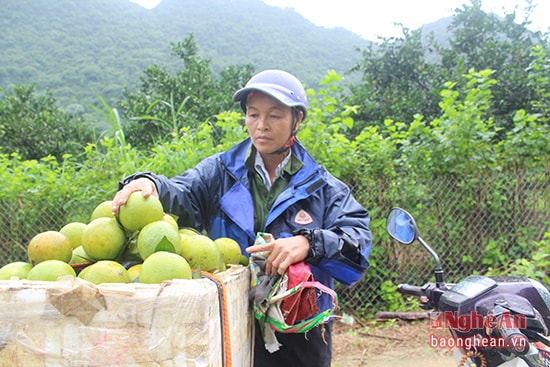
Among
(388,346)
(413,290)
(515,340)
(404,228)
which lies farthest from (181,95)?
(515,340)

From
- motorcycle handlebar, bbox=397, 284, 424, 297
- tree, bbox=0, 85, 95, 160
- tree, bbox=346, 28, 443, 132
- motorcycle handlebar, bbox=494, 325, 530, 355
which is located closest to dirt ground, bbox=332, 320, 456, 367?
motorcycle handlebar, bbox=397, 284, 424, 297

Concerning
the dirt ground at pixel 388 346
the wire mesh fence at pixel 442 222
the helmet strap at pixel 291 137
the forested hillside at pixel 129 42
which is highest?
the forested hillside at pixel 129 42

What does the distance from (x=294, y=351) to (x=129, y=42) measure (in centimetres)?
4203

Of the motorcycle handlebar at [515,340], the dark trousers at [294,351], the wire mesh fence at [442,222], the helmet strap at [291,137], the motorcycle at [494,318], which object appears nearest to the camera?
the motorcycle handlebar at [515,340]

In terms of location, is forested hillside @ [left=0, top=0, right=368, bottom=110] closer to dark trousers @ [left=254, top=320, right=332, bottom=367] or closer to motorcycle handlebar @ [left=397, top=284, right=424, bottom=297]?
dark trousers @ [left=254, top=320, right=332, bottom=367]

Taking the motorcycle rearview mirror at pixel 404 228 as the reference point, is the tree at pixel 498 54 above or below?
above

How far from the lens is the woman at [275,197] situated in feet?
6.08

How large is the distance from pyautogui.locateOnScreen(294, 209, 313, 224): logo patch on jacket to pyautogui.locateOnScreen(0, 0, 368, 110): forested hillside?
2201 cm

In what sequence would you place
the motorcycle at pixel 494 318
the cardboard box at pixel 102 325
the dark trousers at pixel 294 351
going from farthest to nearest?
the dark trousers at pixel 294 351 → the motorcycle at pixel 494 318 → the cardboard box at pixel 102 325

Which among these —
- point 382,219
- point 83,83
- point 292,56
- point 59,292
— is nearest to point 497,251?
point 382,219

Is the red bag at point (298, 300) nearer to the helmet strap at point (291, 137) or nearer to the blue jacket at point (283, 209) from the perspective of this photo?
the blue jacket at point (283, 209)

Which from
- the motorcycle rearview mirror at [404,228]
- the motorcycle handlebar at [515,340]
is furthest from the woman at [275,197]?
the motorcycle handlebar at [515,340]

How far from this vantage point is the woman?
1854 millimetres

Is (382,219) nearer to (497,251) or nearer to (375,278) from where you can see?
(375,278)
